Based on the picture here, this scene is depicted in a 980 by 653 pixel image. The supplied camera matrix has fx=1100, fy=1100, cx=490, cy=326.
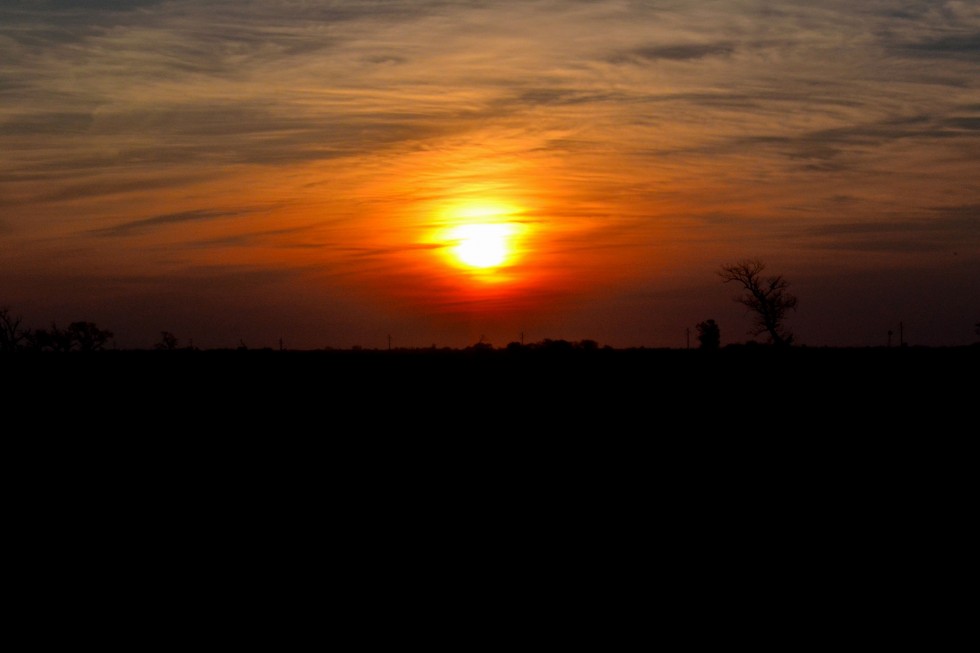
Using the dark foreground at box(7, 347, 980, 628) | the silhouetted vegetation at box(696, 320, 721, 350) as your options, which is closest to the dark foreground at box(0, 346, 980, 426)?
the dark foreground at box(7, 347, 980, 628)

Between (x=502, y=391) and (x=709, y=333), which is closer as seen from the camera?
(x=502, y=391)

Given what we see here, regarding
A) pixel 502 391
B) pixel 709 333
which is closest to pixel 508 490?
pixel 502 391

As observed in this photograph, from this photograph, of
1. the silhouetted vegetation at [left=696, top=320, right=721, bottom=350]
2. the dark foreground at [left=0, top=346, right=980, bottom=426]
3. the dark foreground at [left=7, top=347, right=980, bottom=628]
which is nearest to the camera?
the dark foreground at [left=7, top=347, right=980, bottom=628]

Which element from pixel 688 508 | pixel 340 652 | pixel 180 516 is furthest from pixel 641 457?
pixel 340 652

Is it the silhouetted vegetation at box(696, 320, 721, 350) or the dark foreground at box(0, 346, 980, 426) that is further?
the silhouetted vegetation at box(696, 320, 721, 350)

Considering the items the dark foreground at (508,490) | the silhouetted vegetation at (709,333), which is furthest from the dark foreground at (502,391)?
the silhouetted vegetation at (709,333)

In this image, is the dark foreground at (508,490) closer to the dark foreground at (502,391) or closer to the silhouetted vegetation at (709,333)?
the dark foreground at (502,391)

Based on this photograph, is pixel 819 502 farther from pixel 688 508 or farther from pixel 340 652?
pixel 340 652

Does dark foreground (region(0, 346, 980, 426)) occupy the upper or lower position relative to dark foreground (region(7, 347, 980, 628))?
upper

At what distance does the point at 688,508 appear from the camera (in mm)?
16984

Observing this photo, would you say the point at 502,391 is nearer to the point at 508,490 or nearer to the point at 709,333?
the point at 508,490

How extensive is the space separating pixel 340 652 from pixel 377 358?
25.1m

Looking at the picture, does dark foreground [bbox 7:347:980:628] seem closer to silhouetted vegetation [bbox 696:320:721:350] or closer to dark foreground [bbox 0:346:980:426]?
dark foreground [bbox 0:346:980:426]

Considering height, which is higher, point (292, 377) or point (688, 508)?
point (292, 377)
